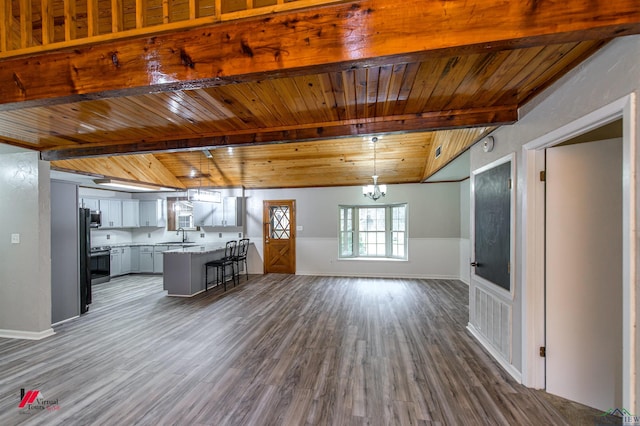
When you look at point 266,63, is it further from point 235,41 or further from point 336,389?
point 336,389

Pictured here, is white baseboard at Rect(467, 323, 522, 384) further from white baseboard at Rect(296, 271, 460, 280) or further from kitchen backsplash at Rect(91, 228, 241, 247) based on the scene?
kitchen backsplash at Rect(91, 228, 241, 247)

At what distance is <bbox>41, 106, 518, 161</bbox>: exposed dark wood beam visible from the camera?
95.3 inches

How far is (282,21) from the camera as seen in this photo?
4.54 ft

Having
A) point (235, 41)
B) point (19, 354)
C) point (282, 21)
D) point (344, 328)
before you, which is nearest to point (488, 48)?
point (282, 21)

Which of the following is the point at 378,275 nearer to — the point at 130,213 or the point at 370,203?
the point at 370,203

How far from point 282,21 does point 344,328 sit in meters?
3.43

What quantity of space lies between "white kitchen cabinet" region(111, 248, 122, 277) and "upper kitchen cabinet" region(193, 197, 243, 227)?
209 centimetres

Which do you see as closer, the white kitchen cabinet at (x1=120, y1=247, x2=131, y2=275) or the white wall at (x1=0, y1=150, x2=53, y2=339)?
the white wall at (x1=0, y1=150, x2=53, y2=339)

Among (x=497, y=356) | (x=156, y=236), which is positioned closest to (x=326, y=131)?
(x=497, y=356)

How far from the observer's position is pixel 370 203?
6645 mm

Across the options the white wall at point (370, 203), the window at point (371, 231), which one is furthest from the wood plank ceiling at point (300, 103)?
the window at point (371, 231)

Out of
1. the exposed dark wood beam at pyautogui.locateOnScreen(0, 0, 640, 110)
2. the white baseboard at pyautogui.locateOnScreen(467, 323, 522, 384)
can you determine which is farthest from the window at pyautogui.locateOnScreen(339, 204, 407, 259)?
the exposed dark wood beam at pyautogui.locateOnScreen(0, 0, 640, 110)

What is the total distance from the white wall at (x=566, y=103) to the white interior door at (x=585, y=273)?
0.71 feet

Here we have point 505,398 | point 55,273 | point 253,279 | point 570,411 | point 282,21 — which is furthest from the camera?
point 253,279
